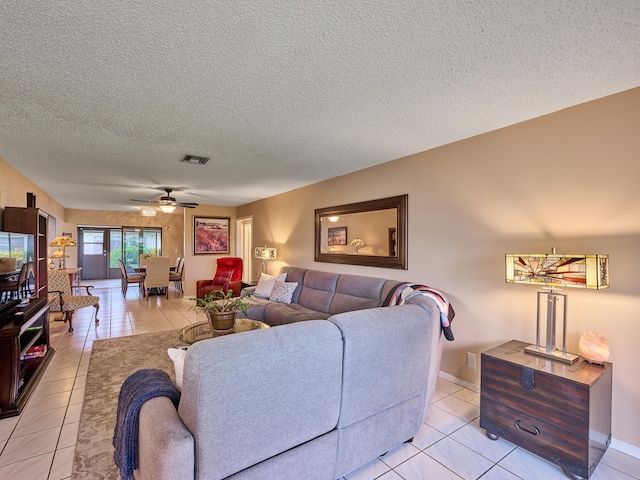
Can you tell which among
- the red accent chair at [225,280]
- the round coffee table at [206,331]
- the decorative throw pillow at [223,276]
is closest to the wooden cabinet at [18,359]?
the round coffee table at [206,331]

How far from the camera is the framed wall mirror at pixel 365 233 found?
362cm

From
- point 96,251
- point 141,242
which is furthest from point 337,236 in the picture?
point 96,251

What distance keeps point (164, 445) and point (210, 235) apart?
7301mm

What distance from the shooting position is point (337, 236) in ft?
15.1

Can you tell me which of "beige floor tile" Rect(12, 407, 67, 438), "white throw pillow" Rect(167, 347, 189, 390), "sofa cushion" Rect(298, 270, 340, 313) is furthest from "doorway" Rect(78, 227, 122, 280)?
"white throw pillow" Rect(167, 347, 189, 390)

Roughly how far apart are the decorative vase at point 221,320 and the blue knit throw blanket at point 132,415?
1.43m

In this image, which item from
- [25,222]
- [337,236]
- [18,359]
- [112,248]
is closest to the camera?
[18,359]

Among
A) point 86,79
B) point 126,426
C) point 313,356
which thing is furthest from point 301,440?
point 86,79

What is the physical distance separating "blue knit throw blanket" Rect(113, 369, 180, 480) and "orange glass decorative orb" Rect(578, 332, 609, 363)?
250 centimetres

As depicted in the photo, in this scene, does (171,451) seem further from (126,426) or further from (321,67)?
(321,67)

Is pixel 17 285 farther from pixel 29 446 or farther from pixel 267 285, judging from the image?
pixel 267 285

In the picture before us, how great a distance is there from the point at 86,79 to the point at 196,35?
0.95 m

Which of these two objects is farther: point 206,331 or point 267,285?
point 267,285

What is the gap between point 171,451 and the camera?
3.76 ft
